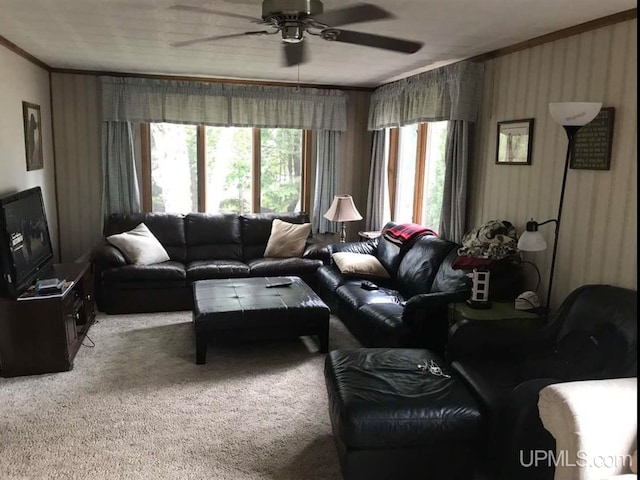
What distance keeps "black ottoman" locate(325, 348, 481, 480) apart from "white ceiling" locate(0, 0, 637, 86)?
79.3 inches

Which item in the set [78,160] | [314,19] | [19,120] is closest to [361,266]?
[314,19]

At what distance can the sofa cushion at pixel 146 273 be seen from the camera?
15.8ft

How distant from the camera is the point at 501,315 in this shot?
3270 mm

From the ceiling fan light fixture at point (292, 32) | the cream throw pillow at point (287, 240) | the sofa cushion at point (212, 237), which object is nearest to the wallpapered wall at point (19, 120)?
the sofa cushion at point (212, 237)

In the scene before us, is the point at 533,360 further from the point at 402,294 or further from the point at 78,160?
the point at 78,160

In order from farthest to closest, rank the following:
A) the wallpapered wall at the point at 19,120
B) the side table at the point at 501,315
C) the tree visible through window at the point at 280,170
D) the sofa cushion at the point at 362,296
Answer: the tree visible through window at the point at 280,170 < the sofa cushion at the point at 362,296 < the wallpapered wall at the point at 19,120 < the side table at the point at 501,315

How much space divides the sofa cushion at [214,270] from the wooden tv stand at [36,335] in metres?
1.42

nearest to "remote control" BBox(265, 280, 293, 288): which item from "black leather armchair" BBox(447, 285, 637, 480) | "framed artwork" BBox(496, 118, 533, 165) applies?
"black leather armchair" BBox(447, 285, 637, 480)

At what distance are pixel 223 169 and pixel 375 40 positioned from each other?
351 centimetres

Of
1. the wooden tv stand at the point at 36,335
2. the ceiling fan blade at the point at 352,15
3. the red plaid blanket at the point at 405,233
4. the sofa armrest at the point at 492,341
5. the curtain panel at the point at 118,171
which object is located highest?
the ceiling fan blade at the point at 352,15

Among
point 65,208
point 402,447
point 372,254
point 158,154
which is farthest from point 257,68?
point 402,447

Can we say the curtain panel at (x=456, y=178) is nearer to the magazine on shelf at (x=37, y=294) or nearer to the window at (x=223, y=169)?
the window at (x=223, y=169)

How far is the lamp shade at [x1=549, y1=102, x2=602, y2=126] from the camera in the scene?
9.18 feet

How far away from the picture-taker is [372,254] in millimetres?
5301
